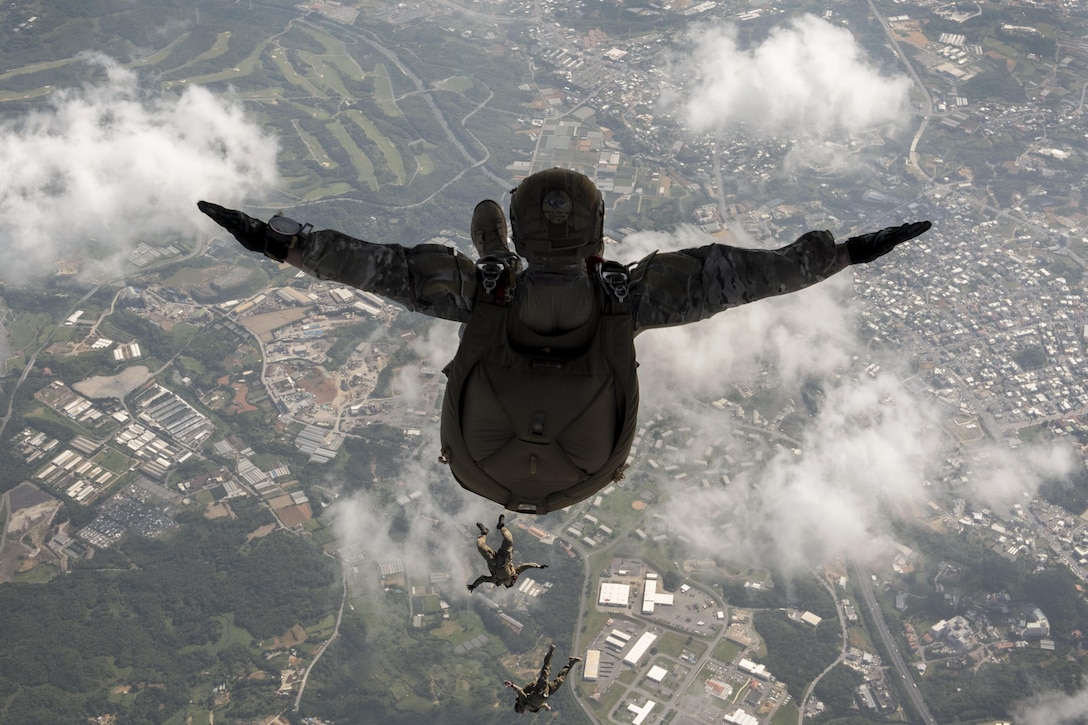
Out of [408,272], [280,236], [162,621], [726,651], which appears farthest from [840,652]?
[280,236]

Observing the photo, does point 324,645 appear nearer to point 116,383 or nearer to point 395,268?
point 116,383

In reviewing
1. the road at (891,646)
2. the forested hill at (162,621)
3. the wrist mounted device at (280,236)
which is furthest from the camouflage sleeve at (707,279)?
the road at (891,646)

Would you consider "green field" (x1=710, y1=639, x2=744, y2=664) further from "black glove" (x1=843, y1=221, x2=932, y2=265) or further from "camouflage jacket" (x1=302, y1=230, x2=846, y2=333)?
"black glove" (x1=843, y1=221, x2=932, y2=265)

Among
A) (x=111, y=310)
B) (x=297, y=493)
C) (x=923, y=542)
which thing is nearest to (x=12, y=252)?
(x=111, y=310)

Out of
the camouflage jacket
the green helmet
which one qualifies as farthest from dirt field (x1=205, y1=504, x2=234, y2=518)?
the green helmet

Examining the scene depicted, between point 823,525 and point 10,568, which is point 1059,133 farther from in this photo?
point 10,568

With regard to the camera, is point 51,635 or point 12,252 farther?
point 12,252
